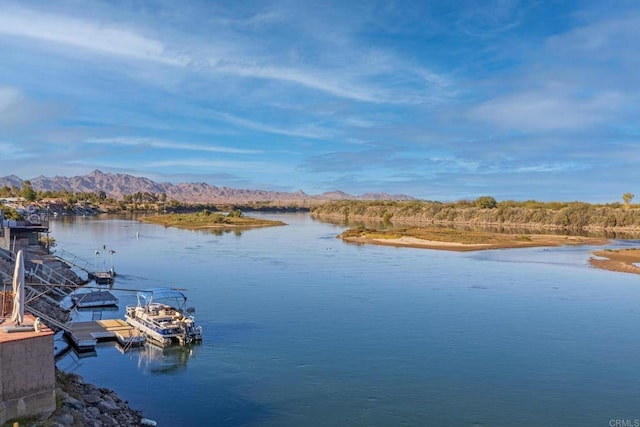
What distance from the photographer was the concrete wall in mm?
13938

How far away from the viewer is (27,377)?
1436 centimetres

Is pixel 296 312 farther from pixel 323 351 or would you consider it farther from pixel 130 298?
pixel 130 298

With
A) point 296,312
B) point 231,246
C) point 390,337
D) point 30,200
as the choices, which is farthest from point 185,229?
point 390,337

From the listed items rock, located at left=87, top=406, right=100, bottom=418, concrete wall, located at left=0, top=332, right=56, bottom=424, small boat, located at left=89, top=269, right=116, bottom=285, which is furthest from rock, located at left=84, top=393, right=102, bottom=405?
small boat, located at left=89, top=269, right=116, bottom=285

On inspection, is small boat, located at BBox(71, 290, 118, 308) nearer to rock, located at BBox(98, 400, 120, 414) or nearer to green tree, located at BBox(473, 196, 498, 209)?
rock, located at BBox(98, 400, 120, 414)

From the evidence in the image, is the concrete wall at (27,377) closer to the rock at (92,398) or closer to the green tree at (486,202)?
the rock at (92,398)

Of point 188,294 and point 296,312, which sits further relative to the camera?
point 188,294

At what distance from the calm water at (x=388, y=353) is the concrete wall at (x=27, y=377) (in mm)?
5054

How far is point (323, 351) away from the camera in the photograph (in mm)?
26328

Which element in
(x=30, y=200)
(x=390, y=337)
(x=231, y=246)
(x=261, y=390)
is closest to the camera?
(x=261, y=390)

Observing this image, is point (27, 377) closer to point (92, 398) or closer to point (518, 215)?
point (92, 398)

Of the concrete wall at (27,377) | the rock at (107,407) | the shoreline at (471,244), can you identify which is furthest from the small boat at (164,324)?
the shoreline at (471,244)

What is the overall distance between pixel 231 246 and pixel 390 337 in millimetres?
50086

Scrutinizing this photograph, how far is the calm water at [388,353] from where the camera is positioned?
19891 mm
